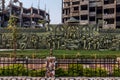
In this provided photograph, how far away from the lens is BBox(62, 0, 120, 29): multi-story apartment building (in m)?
72.2

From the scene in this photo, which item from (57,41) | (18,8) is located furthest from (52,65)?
(18,8)

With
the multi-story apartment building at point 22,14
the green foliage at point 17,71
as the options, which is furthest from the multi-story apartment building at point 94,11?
the green foliage at point 17,71

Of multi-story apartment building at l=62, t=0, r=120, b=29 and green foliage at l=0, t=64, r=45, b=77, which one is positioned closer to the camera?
green foliage at l=0, t=64, r=45, b=77

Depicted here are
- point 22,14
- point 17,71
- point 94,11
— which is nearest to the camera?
point 17,71

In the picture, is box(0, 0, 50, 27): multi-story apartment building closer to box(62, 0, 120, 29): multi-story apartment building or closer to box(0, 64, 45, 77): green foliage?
box(62, 0, 120, 29): multi-story apartment building

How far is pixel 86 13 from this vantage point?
78750 mm

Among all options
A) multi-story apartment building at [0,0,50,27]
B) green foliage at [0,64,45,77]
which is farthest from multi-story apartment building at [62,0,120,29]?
green foliage at [0,64,45,77]

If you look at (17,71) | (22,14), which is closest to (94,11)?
(22,14)

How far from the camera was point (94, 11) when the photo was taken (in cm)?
7750

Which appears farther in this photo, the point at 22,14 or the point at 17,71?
the point at 22,14

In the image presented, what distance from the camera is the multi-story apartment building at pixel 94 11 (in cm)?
7225

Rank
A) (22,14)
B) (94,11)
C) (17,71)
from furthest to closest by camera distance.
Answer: (22,14) → (94,11) → (17,71)

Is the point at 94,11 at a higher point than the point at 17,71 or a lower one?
higher

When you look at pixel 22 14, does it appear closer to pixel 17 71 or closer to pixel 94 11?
pixel 94 11
